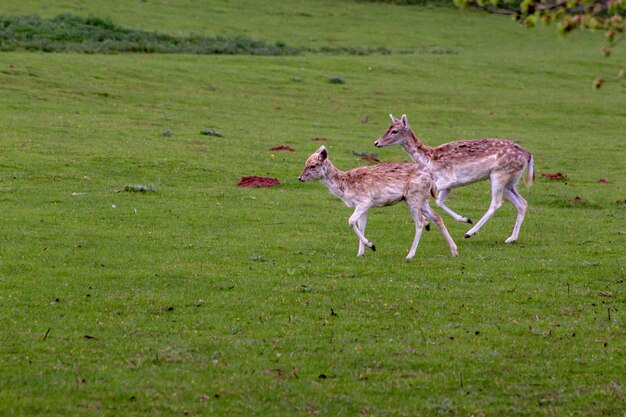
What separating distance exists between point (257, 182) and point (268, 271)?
1026 cm

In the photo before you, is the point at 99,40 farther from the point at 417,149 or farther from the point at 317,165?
the point at 317,165

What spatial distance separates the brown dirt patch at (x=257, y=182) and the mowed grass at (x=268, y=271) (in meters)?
0.38

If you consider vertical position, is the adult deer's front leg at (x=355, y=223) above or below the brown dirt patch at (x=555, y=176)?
above

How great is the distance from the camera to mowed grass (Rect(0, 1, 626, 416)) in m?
10.4

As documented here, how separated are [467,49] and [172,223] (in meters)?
51.6

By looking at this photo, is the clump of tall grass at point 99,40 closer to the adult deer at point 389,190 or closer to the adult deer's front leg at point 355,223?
the adult deer at point 389,190

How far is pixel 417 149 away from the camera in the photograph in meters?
21.7

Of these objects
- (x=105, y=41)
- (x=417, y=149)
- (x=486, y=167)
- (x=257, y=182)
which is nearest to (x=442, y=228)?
(x=486, y=167)

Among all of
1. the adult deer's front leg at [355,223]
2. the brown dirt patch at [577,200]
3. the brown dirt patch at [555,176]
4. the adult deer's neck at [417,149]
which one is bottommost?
the brown dirt patch at [555,176]

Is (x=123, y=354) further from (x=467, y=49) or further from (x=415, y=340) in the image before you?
(x=467, y=49)

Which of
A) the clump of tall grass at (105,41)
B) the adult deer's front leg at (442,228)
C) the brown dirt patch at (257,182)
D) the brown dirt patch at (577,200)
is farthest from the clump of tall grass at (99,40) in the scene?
the adult deer's front leg at (442,228)

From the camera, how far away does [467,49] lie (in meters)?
68.5

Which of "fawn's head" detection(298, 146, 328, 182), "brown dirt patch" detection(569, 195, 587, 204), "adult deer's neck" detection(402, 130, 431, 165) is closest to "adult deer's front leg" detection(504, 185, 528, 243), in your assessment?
"adult deer's neck" detection(402, 130, 431, 165)

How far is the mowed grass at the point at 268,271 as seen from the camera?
10.4m
